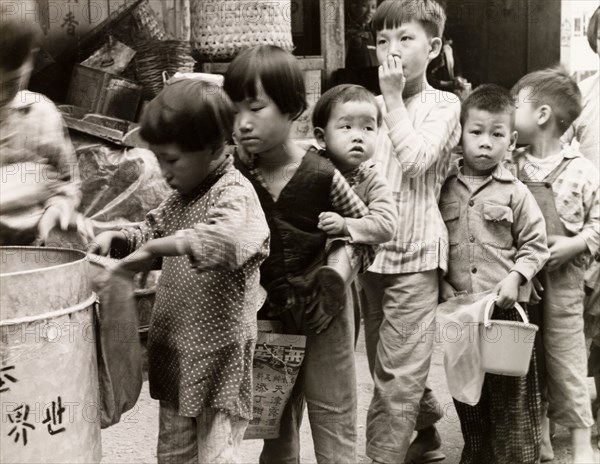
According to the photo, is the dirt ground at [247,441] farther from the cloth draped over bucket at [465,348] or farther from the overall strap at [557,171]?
the overall strap at [557,171]

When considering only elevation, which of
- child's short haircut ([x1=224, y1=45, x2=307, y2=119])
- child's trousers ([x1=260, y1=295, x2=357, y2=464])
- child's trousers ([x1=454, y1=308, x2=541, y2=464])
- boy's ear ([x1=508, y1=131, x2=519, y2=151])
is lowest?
child's trousers ([x1=454, y1=308, x2=541, y2=464])

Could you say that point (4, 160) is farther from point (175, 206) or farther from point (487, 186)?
point (487, 186)

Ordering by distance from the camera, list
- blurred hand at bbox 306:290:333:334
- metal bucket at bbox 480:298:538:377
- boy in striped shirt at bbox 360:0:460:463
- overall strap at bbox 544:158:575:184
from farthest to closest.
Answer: overall strap at bbox 544:158:575:184 → boy in striped shirt at bbox 360:0:460:463 → metal bucket at bbox 480:298:538:377 → blurred hand at bbox 306:290:333:334

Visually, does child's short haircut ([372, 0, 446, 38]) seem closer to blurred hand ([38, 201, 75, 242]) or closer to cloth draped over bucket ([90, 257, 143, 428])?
blurred hand ([38, 201, 75, 242])

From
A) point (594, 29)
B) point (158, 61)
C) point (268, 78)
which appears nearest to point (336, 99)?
point (268, 78)

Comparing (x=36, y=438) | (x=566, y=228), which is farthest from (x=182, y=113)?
(x=566, y=228)

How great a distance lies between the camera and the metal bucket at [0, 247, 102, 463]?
2.15 m

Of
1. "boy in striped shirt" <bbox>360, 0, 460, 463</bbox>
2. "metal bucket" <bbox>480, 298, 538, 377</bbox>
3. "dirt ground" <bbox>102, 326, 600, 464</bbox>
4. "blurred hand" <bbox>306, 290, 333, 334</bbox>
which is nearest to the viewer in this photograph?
"blurred hand" <bbox>306, 290, 333, 334</bbox>

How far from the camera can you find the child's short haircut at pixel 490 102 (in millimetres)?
3359

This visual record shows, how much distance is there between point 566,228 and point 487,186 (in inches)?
16.0

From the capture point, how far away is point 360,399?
14.8 feet

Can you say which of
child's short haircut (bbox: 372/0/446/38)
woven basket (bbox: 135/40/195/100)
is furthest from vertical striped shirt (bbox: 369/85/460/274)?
woven basket (bbox: 135/40/195/100)

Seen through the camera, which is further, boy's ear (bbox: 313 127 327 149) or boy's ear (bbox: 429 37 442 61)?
boy's ear (bbox: 429 37 442 61)

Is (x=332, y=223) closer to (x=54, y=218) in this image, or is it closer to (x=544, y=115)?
(x=54, y=218)
